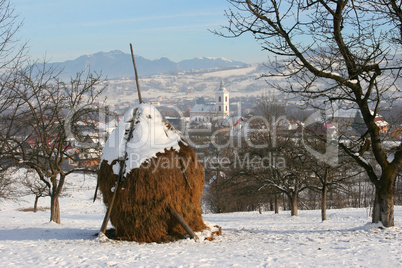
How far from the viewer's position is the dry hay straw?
9039 mm

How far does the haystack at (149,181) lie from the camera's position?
29.7 feet

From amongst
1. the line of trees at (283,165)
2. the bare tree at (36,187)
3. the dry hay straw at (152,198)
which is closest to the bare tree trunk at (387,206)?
the dry hay straw at (152,198)

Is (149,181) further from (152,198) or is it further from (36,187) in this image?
(36,187)

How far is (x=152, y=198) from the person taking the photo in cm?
907

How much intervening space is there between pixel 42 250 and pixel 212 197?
96.5ft

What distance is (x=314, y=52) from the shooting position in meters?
9.96

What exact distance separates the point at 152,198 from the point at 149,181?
428 millimetres

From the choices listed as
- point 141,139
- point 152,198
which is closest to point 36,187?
point 141,139

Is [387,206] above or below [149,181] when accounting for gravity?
below

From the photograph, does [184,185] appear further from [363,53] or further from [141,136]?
[363,53]

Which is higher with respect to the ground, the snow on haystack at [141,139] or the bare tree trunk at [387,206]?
the snow on haystack at [141,139]

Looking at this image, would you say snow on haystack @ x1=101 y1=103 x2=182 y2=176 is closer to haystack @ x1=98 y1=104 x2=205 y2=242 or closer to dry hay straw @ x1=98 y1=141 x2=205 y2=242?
haystack @ x1=98 y1=104 x2=205 y2=242

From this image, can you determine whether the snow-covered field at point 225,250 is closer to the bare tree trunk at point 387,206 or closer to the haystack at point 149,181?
the bare tree trunk at point 387,206

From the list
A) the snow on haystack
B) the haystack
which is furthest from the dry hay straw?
the snow on haystack
